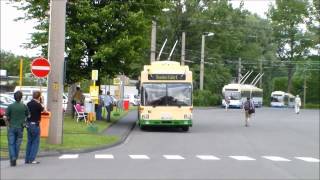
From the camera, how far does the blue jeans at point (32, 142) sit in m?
16.4

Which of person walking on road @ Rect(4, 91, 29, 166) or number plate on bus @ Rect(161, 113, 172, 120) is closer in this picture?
person walking on road @ Rect(4, 91, 29, 166)

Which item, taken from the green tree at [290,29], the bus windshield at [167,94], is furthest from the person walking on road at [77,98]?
the green tree at [290,29]

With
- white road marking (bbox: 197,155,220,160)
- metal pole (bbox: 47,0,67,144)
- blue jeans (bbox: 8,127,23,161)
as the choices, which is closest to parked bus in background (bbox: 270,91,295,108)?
metal pole (bbox: 47,0,67,144)

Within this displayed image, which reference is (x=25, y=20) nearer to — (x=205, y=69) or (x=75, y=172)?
(x=75, y=172)

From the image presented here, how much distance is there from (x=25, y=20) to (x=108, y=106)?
642 cm

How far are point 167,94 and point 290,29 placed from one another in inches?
3297

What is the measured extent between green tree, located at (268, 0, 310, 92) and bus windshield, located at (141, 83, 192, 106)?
248 ft

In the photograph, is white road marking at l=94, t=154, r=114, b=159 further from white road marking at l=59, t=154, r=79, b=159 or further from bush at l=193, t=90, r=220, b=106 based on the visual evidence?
bush at l=193, t=90, r=220, b=106

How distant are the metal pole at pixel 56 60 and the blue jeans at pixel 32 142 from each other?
182 inches

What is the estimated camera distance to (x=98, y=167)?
50.9 feet

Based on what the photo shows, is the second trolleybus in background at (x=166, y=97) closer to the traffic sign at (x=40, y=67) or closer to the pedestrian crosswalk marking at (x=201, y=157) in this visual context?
the pedestrian crosswalk marking at (x=201, y=157)

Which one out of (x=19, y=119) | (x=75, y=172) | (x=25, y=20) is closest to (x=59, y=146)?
(x=19, y=119)

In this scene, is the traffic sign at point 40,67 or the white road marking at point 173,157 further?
the traffic sign at point 40,67

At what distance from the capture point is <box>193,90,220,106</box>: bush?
81.2 metres
